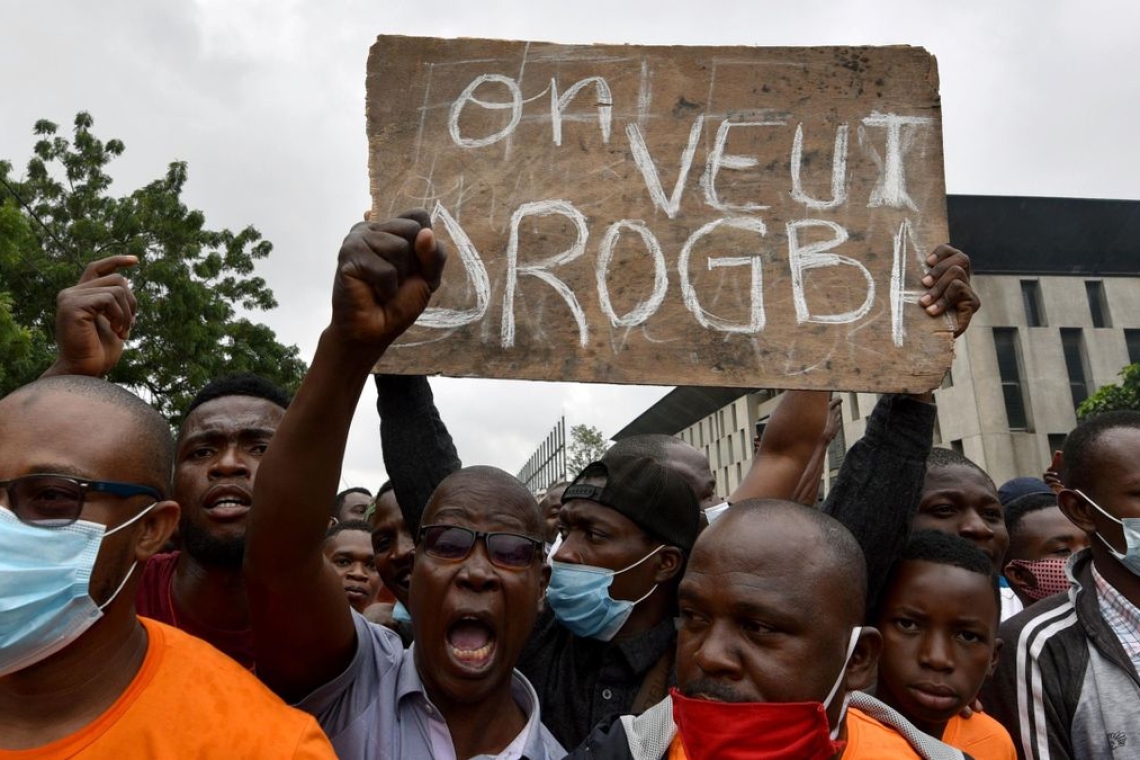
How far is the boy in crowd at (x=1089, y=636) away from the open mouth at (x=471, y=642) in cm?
151

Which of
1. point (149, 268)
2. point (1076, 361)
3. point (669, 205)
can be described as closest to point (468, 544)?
point (669, 205)

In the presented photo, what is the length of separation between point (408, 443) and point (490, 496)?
1.11 feet

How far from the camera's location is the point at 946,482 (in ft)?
10.8

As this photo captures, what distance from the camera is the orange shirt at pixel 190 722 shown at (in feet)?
5.47

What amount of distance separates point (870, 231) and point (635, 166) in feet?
2.16

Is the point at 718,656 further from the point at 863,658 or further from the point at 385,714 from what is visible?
the point at 385,714

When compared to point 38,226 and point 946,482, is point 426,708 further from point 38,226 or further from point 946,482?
point 38,226

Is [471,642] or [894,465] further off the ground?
[894,465]

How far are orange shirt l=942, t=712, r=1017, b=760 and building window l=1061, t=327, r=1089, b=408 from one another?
34.7 meters

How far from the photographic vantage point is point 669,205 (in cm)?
259

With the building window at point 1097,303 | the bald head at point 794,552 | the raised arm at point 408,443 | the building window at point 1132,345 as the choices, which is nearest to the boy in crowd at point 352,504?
the raised arm at point 408,443

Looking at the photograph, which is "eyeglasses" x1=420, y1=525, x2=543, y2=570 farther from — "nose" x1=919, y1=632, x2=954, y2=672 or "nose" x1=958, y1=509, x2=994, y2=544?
"nose" x1=958, y1=509, x2=994, y2=544

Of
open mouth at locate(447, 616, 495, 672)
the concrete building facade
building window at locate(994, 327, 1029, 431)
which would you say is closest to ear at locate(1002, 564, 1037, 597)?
open mouth at locate(447, 616, 495, 672)

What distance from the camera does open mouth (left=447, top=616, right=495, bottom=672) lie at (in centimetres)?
221
